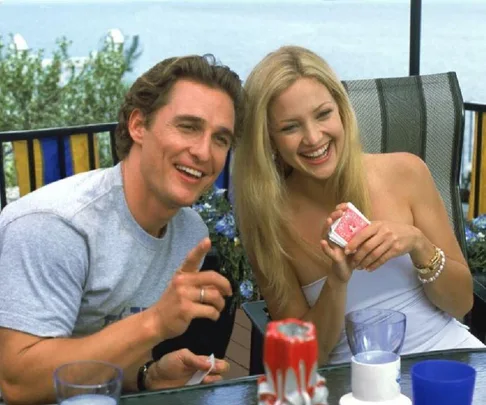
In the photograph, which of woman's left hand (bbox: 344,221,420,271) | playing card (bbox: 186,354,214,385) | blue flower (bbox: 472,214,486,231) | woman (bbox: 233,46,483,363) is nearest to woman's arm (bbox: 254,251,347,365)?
woman (bbox: 233,46,483,363)

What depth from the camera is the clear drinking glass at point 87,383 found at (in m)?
1.32

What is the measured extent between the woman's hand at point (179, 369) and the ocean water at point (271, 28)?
3.60m

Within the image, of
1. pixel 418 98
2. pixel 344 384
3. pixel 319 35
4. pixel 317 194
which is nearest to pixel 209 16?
pixel 319 35

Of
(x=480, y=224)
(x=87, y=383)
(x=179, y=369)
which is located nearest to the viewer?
(x=87, y=383)

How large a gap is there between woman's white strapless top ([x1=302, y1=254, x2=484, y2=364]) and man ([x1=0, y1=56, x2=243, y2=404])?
0.50 metres

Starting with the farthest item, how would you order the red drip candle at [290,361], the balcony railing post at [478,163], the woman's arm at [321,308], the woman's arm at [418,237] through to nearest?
the balcony railing post at [478,163]
the woman's arm at [321,308]
the woman's arm at [418,237]
the red drip candle at [290,361]

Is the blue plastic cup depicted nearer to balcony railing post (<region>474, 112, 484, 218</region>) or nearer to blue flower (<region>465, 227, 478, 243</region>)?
blue flower (<region>465, 227, 478, 243</region>)

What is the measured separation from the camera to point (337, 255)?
1.88 m

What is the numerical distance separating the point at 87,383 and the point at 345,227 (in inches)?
28.2

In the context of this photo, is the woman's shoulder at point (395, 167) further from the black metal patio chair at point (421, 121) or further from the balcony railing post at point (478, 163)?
the balcony railing post at point (478, 163)

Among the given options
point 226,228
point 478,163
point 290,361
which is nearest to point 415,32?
point 478,163

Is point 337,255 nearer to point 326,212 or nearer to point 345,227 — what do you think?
point 345,227

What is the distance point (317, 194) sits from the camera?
228 cm

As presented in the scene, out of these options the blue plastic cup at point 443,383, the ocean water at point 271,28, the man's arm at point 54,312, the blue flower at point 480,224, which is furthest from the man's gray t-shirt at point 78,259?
the ocean water at point 271,28
